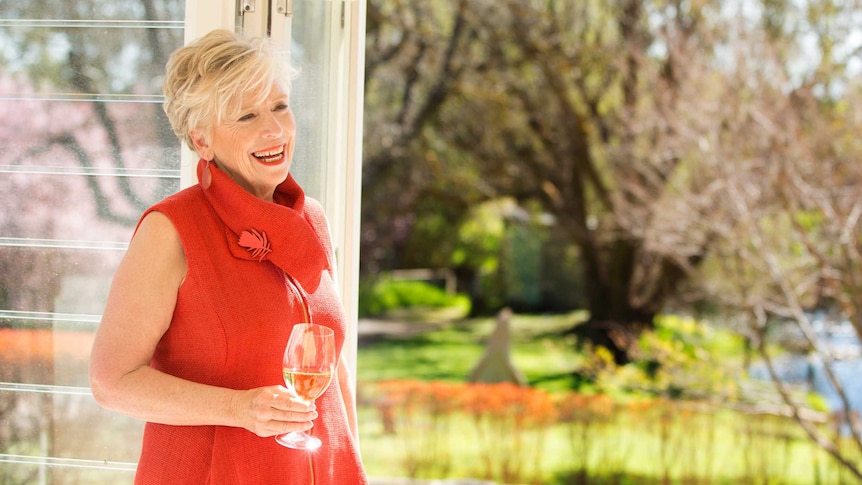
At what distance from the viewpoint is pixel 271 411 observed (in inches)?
45.8

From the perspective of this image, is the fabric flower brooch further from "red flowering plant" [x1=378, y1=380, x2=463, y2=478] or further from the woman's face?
"red flowering plant" [x1=378, y1=380, x2=463, y2=478]

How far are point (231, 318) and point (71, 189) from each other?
0.71 meters

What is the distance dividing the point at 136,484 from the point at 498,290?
1080 centimetres

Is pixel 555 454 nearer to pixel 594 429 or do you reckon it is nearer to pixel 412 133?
pixel 594 429

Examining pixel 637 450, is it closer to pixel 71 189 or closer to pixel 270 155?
pixel 71 189

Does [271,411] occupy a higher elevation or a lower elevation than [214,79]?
lower

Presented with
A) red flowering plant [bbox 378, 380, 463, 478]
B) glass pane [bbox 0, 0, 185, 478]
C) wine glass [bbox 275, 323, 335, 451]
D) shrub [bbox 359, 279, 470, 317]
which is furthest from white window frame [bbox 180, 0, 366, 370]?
shrub [bbox 359, 279, 470, 317]

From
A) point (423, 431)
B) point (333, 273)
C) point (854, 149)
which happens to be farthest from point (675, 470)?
point (333, 273)

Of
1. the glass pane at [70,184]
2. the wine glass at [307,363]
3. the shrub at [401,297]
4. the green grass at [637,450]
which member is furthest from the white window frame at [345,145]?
the shrub at [401,297]

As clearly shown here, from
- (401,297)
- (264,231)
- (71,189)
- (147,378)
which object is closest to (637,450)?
(71,189)

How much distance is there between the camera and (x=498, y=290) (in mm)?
12016

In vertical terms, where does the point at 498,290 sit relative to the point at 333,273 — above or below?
below

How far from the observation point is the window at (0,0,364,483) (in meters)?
1.75

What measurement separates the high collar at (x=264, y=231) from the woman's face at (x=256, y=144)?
3cm
